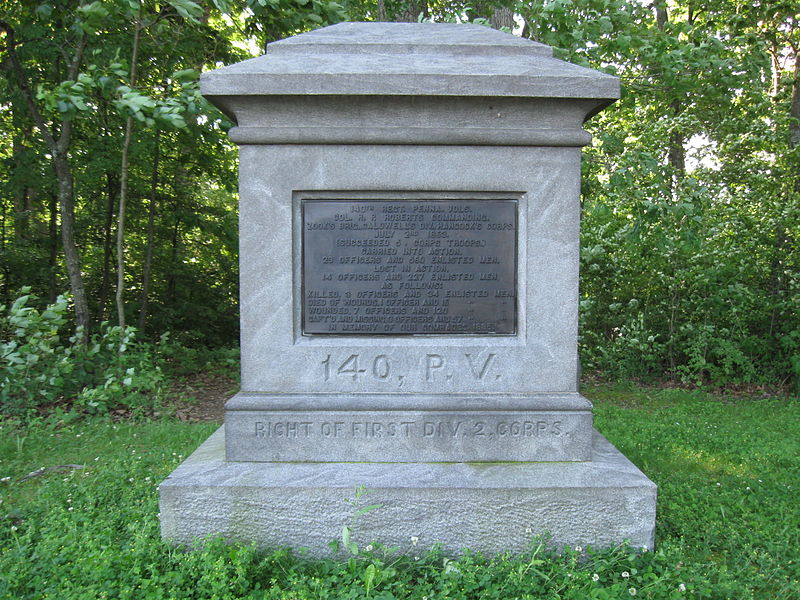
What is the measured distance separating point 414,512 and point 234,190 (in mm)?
7618

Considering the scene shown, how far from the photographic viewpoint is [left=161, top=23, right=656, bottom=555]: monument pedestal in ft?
9.68

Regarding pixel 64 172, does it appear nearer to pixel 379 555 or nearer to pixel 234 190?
pixel 234 190

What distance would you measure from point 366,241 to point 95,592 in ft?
7.25

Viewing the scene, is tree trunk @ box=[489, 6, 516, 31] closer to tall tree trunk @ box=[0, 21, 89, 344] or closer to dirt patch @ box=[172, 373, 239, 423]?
tall tree trunk @ box=[0, 21, 89, 344]

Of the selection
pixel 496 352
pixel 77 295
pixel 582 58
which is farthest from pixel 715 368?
pixel 77 295

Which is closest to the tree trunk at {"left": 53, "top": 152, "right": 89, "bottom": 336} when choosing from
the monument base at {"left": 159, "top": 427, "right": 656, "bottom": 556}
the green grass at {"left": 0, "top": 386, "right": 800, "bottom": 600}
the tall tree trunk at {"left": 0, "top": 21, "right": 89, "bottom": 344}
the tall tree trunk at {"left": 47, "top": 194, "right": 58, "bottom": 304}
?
the tall tree trunk at {"left": 0, "top": 21, "right": 89, "bottom": 344}

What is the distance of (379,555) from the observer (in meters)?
2.90

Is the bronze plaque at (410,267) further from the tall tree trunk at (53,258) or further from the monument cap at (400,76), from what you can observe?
the tall tree trunk at (53,258)

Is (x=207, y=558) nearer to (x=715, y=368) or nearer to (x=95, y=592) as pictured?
(x=95, y=592)

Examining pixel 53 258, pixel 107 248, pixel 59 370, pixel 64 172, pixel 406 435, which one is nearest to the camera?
pixel 406 435

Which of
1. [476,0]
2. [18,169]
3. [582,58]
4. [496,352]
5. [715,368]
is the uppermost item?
[476,0]

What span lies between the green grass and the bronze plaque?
130 centimetres

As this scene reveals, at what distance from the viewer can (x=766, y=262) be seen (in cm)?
820

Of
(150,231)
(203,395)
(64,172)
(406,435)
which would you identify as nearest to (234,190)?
(150,231)
